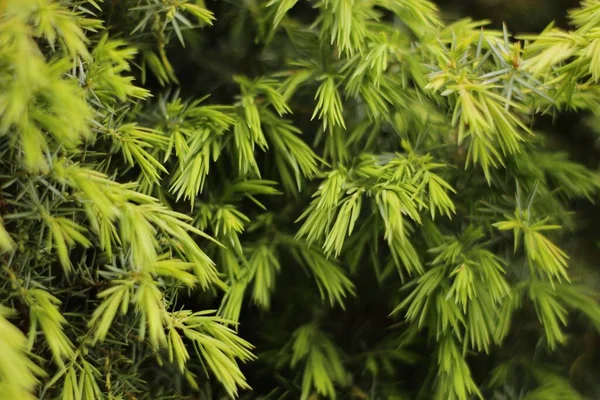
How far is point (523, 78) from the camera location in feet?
3.00

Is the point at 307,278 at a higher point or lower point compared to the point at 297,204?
lower

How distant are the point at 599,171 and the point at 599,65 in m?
0.36

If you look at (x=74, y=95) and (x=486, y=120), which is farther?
(x=486, y=120)

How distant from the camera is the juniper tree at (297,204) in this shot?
73 cm

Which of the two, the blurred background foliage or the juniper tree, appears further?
the blurred background foliage

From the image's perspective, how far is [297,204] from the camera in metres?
1.08

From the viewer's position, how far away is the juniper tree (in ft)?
2.41

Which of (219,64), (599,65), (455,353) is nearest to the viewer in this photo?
(599,65)

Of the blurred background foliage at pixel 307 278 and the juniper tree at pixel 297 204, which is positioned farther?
the blurred background foliage at pixel 307 278

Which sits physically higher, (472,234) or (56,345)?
(56,345)

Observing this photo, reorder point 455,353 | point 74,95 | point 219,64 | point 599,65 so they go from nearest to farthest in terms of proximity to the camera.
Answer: point 74,95, point 599,65, point 455,353, point 219,64

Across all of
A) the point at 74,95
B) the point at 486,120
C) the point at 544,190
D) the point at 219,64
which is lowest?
the point at 544,190

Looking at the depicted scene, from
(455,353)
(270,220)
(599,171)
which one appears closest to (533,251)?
(455,353)

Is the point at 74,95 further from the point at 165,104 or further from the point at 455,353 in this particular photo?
the point at 455,353
